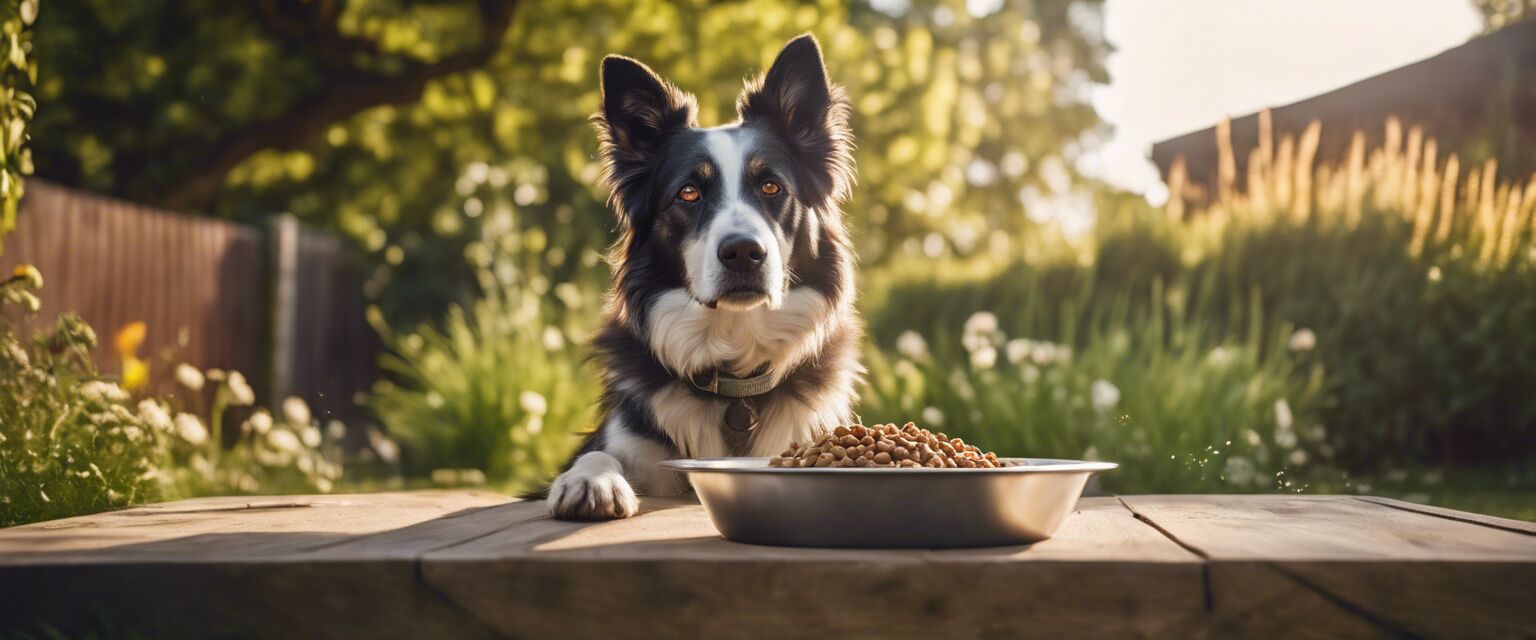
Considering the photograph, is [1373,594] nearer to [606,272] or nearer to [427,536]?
[427,536]

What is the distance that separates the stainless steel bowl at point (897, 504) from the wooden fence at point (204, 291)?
425 cm

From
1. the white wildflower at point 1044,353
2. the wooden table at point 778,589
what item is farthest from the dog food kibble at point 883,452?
the white wildflower at point 1044,353

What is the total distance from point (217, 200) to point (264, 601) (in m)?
11.9

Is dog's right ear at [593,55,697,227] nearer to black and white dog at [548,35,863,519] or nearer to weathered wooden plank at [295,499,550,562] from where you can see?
black and white dog at [548,35,863,519]

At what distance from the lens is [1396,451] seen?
648 cm

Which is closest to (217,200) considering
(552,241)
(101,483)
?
(552,241)

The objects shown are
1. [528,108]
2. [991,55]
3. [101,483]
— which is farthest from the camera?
[991,55]

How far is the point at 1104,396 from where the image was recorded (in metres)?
5.41

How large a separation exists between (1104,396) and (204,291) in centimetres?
686

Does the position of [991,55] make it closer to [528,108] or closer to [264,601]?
[528,108]

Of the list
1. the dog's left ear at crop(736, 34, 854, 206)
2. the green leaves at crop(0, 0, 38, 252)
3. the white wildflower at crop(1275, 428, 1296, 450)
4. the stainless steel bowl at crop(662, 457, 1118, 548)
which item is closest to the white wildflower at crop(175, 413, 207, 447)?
the green leaves at crop(0, 0, 38, 252)

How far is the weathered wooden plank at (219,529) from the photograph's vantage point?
2.08 meters

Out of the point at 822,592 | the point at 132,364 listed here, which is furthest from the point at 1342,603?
the point at 132,364

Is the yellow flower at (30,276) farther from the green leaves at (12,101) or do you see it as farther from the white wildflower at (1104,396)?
the white wildflower at (1104,396)
